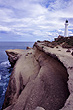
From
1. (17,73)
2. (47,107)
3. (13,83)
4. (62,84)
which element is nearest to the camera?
(47,107)

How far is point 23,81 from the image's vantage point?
11078 millimetres

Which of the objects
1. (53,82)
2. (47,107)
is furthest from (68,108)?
(53,82)

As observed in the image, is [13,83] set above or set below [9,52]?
below

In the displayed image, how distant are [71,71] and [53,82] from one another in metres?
2.01

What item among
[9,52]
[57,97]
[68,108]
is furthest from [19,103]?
[9,52]

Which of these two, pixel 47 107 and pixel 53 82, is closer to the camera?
pixel 47 107

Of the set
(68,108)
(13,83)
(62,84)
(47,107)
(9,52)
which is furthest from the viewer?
(9,52)

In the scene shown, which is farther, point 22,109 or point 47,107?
point 22,109

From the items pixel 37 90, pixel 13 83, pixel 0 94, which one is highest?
pixel 37 90

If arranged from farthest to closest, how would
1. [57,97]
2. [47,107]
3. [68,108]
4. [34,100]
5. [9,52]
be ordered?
1. [9,52]
2. [34,100]
3. [57,97]
4. [47,107]
5. [68,108]

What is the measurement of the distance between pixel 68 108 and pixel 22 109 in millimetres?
3888

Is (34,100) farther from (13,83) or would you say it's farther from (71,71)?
(13,83)

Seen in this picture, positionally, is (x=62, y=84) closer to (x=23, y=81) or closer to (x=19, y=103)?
(x=19, y=103)

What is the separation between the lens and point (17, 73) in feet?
43.4
